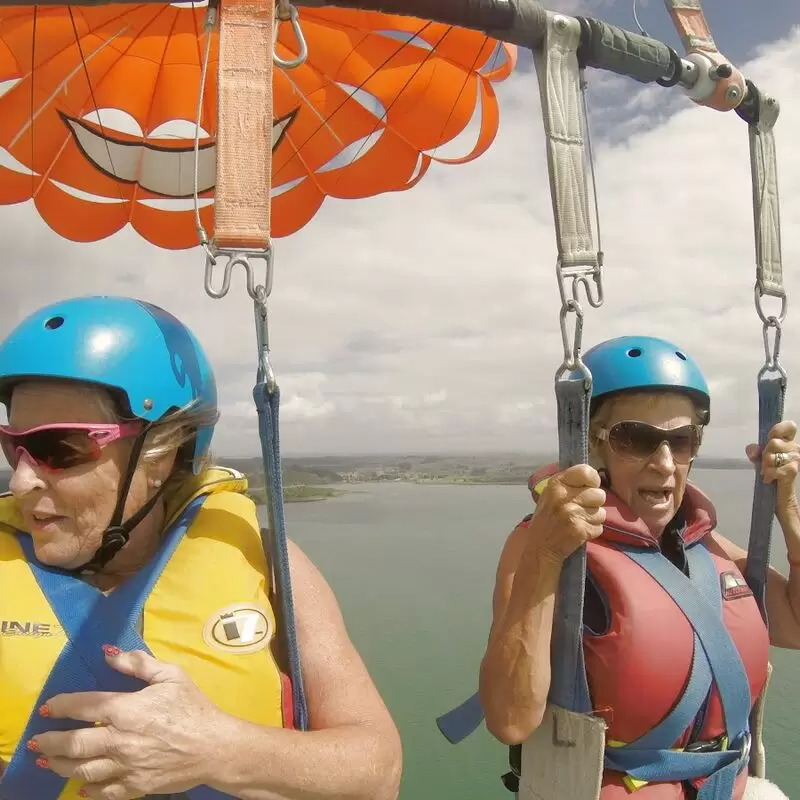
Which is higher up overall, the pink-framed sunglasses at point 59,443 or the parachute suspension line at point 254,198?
the parachute suspension line at point 254,198

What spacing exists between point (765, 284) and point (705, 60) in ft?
2.29

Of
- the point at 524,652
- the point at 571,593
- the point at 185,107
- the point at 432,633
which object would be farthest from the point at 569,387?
the point at 432,633

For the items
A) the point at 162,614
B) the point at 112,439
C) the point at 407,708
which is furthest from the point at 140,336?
the point at 407,708

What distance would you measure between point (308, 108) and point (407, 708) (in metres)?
5.23

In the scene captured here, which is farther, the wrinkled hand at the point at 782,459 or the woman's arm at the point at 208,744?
the wrinkled hand at the point at 782,459

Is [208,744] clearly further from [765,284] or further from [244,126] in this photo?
[765,284]

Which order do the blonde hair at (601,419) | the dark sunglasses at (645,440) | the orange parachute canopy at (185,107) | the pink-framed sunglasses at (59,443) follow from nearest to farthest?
the pink-framed sunglasses at (59,443) < the dark sunglasses at (645,440) < the blonde hair at (601,419) < the orange parachute canopy at (185,107)

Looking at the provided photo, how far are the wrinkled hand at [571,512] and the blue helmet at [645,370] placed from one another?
0.69 meters

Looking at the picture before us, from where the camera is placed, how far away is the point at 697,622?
79.4 inches

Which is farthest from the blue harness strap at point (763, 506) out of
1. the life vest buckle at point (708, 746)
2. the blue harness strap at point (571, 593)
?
the blue harness strap at point (571, 593)

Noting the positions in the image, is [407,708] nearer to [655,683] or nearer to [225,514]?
[655,683]

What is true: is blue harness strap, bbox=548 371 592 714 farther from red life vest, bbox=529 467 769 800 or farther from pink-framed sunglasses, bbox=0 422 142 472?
pink-framed sunglasses, bbox=0 422 142 472

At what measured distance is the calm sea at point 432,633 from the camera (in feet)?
16.8

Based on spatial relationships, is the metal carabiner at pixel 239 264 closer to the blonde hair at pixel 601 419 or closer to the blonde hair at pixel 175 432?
the blonde hair at pixel 175 432
